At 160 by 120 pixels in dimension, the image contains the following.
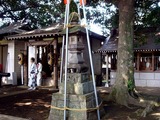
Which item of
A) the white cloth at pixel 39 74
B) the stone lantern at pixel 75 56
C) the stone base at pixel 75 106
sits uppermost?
the stone lantern at pixel 75 56

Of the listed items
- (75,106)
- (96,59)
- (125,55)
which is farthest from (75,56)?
(96,59)

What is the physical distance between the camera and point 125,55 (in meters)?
8.95

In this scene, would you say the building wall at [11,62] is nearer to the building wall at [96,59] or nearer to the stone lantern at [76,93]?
the building wall at [96,59]

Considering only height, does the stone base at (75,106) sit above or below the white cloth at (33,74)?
below

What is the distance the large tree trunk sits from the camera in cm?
895

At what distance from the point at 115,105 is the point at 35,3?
54.1 feet

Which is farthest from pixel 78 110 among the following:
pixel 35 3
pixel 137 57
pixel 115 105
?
pixel 35 3

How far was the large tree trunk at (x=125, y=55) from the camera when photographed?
29.3 feet

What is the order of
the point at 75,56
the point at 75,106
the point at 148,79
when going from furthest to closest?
the point at 148,79 < the point at 75,56 < the point at 75,106

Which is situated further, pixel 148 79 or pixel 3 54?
pixel 3 54

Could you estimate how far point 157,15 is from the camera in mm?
11016

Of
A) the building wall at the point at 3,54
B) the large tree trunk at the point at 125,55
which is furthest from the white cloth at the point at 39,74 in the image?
the large tree trunk at the point at 125,55

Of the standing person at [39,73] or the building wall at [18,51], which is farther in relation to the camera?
the building wall at [18,51]

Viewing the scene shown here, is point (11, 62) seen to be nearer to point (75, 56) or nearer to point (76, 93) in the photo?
point (75, 56)
